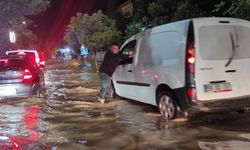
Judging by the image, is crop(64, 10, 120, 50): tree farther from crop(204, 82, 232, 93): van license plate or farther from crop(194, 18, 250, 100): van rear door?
crop(204, 82, 232, 93): van license plate

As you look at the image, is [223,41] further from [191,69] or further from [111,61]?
[111,61]

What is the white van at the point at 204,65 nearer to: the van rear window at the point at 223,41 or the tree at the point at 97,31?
the van rear window at the point at 223,41

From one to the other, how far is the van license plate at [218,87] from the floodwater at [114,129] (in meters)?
0.70

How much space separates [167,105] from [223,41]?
1836mm

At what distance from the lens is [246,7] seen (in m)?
13.8

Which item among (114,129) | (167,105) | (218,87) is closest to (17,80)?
(114,129)

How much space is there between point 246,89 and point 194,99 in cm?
119

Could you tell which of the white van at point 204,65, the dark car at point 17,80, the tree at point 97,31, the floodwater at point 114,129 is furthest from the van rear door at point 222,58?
the tree at point 97,31

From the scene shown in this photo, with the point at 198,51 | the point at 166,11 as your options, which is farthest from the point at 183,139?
the point at 166,11

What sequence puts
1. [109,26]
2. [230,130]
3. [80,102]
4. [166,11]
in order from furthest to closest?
[109,26], [166,11], [80,102], [230,130]

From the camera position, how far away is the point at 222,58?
8602mm

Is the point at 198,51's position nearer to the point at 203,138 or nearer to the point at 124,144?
the point at 203,138

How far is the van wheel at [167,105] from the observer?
9141mm

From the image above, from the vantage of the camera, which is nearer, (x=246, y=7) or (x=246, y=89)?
(x=246, y=89)
